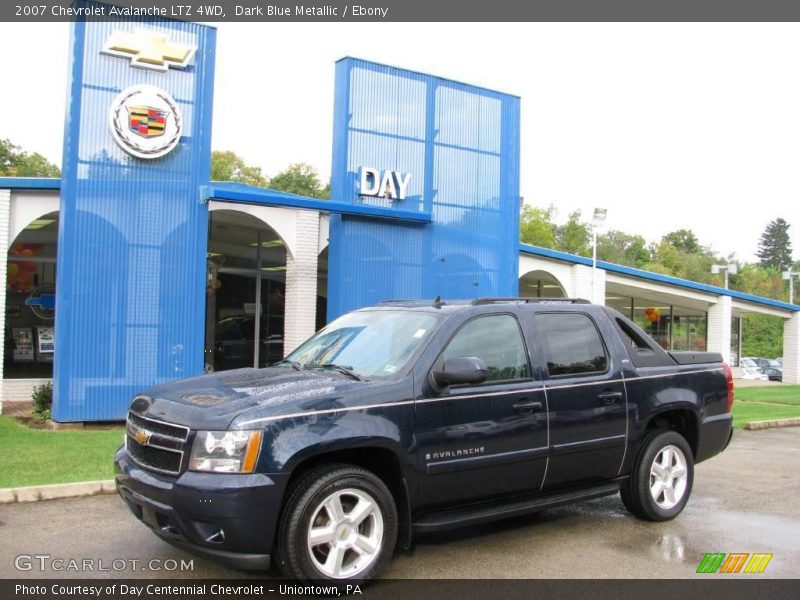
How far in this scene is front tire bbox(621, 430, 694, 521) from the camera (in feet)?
20.9

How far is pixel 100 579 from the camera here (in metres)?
4.82

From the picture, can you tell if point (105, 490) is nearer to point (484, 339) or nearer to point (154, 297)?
point (484, 339)

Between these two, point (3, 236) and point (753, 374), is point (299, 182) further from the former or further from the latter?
point (3, 236)

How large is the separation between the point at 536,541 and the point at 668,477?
5.04 feet

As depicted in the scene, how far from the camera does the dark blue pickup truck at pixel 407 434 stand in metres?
4.39

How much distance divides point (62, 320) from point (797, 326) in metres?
26.7

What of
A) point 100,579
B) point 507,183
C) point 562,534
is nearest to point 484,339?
point 562,534

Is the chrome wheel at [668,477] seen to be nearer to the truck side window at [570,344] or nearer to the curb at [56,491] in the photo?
the truck side window at [570,344]

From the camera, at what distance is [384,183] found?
1431cm

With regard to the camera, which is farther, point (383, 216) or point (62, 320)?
point (383, 216)

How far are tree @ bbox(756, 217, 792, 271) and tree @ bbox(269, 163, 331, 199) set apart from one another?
80089mm

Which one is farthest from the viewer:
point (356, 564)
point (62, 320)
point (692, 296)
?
point (692, 296)

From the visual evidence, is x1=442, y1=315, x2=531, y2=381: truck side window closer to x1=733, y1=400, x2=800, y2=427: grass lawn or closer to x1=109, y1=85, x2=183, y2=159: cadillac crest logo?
x1=109, y1=85, x2=183, y2=159: cadillac crest logo

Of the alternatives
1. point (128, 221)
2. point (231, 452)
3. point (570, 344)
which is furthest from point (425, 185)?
point (231, 452)
